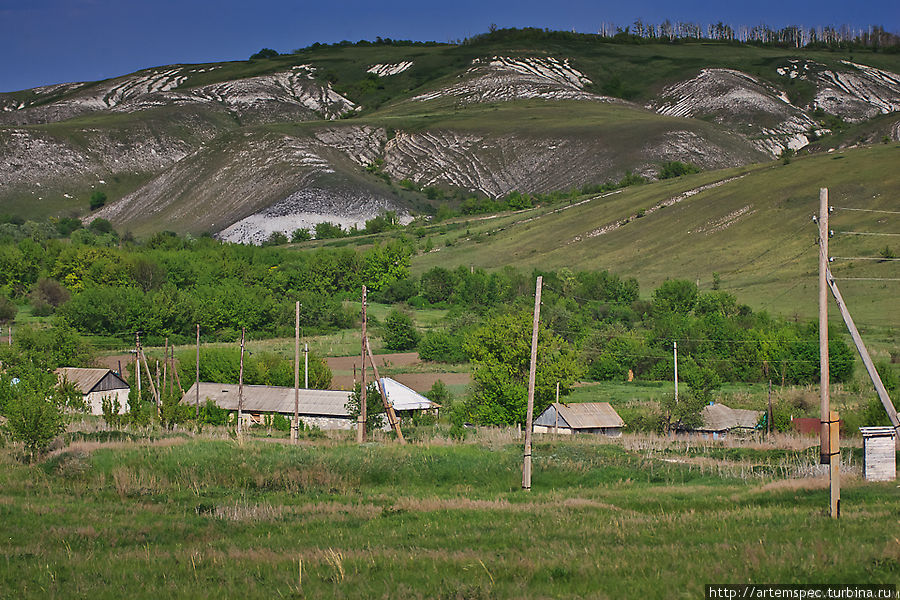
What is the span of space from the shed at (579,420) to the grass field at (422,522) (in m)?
14.3

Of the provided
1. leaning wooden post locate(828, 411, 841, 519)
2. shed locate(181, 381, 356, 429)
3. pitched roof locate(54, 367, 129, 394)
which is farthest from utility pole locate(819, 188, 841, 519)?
pitched roof locate(54, 367, 129, 394)

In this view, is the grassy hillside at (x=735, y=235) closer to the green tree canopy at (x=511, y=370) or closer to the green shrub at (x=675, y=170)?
the green shrub at (x=675, y=170)

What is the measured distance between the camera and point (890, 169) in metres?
120

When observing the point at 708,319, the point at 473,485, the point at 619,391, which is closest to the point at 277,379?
the point at 619,391

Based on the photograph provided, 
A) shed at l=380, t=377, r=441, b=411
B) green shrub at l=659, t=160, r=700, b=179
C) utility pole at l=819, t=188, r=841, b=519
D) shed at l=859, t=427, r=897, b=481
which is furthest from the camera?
green shrub at l=659, t=160, r=700, b=179

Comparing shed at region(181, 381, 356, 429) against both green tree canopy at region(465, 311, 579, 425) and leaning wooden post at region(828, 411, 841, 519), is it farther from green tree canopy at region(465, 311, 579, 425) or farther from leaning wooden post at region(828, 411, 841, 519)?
leaning wooden post at region(828, 411, 841, 519)

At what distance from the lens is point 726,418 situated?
51219mm

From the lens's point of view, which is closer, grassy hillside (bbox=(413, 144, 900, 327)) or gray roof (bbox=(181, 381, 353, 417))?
gray roof (bbox=(181, 381, 353, 417))

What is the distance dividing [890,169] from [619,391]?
240 ft

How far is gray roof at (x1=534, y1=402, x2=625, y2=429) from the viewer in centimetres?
5061

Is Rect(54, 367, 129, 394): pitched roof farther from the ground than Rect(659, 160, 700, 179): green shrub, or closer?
closer

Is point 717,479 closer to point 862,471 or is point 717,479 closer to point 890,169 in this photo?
point 862,471

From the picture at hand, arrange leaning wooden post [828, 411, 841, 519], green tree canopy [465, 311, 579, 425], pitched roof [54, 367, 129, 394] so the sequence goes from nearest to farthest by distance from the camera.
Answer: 1. leaning wooden post [828, 411, 841, 519]
2. green tree canopy [465, 311, 579, 425]
3. pitched roof [54, 367, 129, 394]

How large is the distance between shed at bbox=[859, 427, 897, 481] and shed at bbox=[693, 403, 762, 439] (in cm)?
2427
